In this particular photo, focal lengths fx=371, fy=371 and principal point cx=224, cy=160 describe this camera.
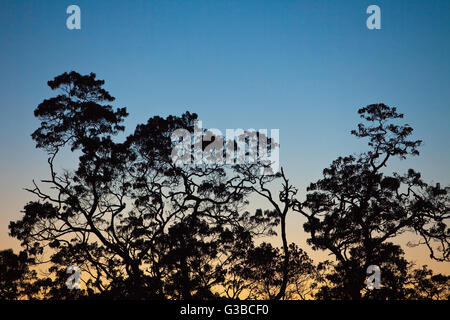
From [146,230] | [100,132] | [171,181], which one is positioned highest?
[100,132]

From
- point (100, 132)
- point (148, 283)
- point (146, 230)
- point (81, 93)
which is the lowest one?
point (148, 283)

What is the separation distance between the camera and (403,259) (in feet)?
64.2

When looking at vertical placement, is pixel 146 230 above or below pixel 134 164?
below

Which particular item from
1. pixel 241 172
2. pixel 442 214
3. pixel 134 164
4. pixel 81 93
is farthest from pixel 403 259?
pixel 81 93

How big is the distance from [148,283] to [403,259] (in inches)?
530

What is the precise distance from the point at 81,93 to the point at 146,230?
26.0 feet

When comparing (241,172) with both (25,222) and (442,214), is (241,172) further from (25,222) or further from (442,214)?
(25,222)
